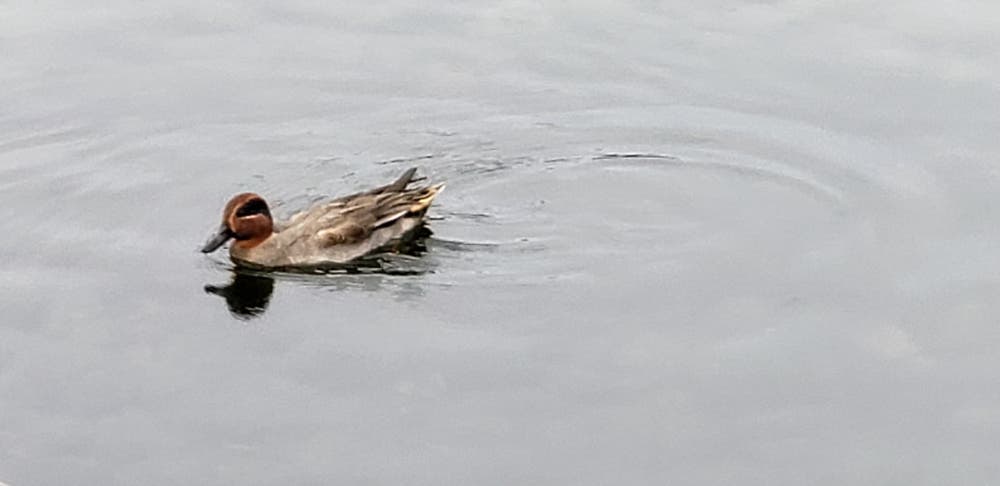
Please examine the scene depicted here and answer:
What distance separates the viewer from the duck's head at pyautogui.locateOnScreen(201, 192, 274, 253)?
Answer: 15.2m

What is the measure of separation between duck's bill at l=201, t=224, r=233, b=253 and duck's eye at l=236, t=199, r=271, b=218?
0.17 m

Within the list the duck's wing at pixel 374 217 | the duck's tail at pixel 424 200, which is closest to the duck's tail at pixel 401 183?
the duck's wing at pixel 374 217

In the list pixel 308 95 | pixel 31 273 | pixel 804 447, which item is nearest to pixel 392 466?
pixel 804 447

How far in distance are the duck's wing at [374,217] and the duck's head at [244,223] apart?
0.46 meters

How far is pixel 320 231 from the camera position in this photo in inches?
599

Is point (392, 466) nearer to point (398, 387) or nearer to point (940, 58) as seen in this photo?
point (398, 387)

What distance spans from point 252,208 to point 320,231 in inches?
21.9

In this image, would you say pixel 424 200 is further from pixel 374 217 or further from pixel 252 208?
pixel 252 208

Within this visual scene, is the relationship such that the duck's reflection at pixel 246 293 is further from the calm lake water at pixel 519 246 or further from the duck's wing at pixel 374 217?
the duck's wing at pixel 374 217

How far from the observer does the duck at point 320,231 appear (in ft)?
50.0

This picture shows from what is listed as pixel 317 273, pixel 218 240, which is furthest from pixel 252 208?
pixel 317 273

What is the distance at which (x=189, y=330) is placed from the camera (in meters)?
14.0

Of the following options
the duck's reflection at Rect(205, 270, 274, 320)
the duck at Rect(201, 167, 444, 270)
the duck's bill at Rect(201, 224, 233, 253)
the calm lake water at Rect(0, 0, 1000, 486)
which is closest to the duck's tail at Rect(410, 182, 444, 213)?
the duck at Rect(201, 167, 444, 270)

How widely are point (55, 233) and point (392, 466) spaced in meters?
4.66
